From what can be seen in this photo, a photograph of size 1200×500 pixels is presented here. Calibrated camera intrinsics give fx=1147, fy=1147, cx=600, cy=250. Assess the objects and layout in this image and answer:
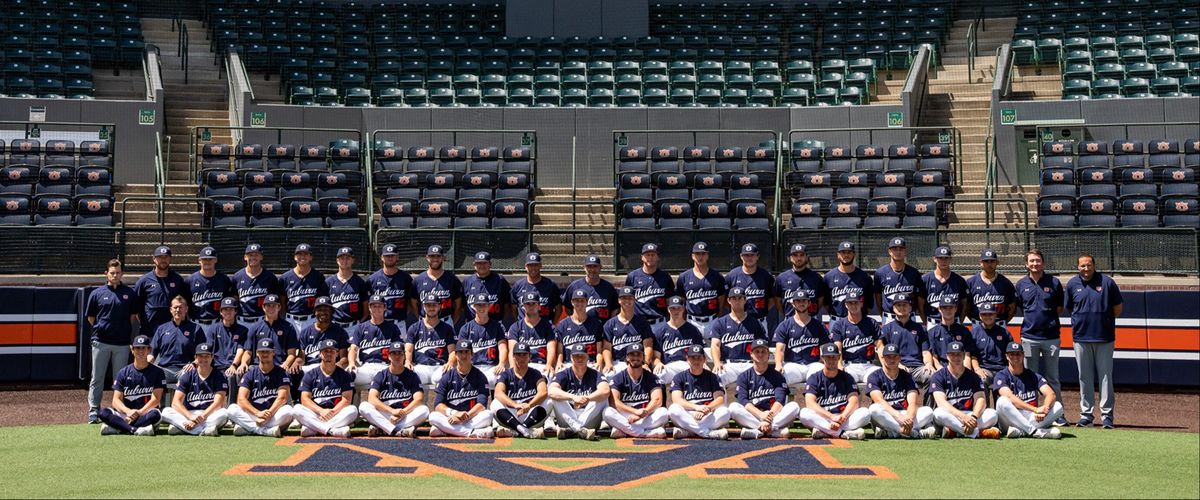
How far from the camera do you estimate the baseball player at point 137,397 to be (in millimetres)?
12055

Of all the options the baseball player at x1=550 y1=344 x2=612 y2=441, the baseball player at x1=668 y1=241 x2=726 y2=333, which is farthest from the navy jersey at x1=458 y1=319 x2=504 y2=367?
the baseball player at x1=668 y1=241 x2=726 y2=333

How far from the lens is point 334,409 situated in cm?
1198

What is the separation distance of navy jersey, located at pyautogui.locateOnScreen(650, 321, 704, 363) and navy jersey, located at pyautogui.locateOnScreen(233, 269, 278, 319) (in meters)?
4.54

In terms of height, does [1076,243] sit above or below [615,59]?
below

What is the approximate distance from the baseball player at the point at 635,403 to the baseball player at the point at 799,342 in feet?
5.26

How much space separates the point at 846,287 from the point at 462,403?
4687mm

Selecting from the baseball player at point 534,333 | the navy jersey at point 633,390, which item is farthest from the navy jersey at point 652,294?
the navy jersey at point 633,390

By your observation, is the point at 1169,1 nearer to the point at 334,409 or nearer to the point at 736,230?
the point at 736,230

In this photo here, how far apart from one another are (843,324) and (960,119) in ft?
40.9

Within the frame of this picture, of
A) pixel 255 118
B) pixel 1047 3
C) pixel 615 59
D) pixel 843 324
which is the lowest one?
pixel 843 324

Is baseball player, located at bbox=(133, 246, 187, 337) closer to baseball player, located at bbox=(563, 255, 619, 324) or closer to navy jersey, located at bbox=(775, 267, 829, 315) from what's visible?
baseball player, located at bbox=(563, 255, 619, 324)

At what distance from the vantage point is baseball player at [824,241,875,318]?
13.4 meters

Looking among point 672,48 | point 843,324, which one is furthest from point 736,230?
point 672,48

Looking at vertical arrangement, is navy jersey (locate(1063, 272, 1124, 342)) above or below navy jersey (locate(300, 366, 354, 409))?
above
